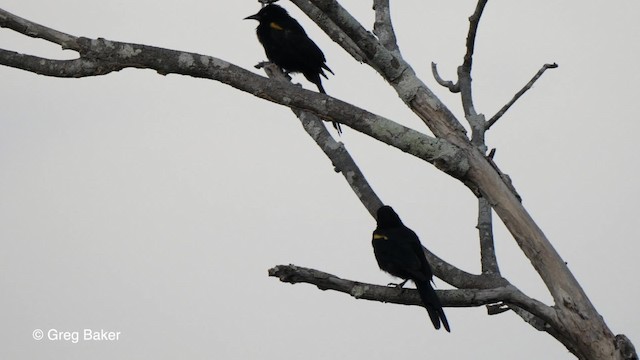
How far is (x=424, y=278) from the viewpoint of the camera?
5520 millimetres

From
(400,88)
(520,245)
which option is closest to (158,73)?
(400,88)

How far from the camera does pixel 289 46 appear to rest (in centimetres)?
890

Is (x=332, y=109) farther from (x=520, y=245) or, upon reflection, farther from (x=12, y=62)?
(x=12, y=62)

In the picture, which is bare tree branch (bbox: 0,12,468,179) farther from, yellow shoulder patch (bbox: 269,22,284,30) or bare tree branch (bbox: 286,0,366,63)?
yellow shoulder patch (bbox: 269,22,284,30)

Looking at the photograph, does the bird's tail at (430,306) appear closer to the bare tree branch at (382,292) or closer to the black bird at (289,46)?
the bare tree branch at (382,292)

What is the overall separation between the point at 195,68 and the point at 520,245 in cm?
187

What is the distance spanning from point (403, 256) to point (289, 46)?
3435 millimetres

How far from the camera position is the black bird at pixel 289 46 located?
349 inches

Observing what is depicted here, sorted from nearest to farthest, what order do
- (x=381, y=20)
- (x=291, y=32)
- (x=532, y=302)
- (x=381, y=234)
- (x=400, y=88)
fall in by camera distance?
(x=532, y=302) → (x=400, y=88) → (x=381, y=20) → (x=381, y=234) → (x=291, y=32)

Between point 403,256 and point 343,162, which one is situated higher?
point 343,162

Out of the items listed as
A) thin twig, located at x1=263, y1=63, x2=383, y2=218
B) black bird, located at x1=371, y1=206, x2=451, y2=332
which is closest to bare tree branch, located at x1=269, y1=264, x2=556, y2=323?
black bird, located at x1=371, y1=206, x2=451, y2=332

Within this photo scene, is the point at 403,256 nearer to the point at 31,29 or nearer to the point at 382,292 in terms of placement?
the point at 382,292

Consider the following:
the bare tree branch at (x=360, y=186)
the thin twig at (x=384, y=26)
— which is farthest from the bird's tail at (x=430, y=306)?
the thin twig at (x=384, y=26)

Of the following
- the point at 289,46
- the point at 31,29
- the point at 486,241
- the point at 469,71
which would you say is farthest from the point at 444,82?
the point at 289,46
